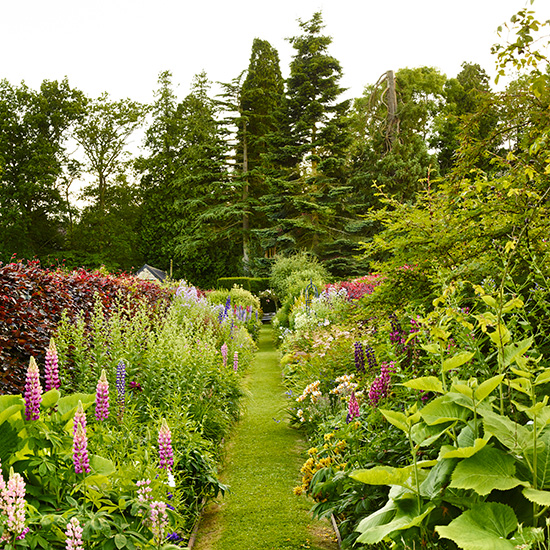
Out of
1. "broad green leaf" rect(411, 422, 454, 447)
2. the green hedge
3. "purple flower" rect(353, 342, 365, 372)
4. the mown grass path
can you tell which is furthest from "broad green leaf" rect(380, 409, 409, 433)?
the green hedge

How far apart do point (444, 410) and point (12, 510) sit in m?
1.36

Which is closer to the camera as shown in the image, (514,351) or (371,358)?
(514,351)

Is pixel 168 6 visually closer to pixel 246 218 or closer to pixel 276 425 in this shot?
pixel 276 425

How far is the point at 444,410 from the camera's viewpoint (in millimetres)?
1399

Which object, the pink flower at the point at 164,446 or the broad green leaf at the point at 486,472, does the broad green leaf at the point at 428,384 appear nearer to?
the broad green leaf at the point at 486,472

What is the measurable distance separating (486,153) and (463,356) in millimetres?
2264

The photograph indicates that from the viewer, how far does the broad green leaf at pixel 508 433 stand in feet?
4.02

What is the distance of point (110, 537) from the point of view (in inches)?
62.6

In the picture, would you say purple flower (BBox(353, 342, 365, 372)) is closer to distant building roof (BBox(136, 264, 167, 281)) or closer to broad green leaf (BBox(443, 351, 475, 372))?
broad green leaf (BBox(443, 351, 475, 372))

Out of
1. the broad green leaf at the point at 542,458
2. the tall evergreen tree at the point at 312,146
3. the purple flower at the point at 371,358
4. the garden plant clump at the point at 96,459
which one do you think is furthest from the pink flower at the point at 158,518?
the tall evergreen tree at the point at 312,146

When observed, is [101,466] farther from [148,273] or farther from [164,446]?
Answer: [148,273]

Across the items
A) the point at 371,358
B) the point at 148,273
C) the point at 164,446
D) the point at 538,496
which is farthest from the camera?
the point at 148,273

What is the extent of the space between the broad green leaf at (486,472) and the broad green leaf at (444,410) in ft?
0.51

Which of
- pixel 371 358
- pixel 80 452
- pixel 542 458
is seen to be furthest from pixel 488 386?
pixel 371 358
